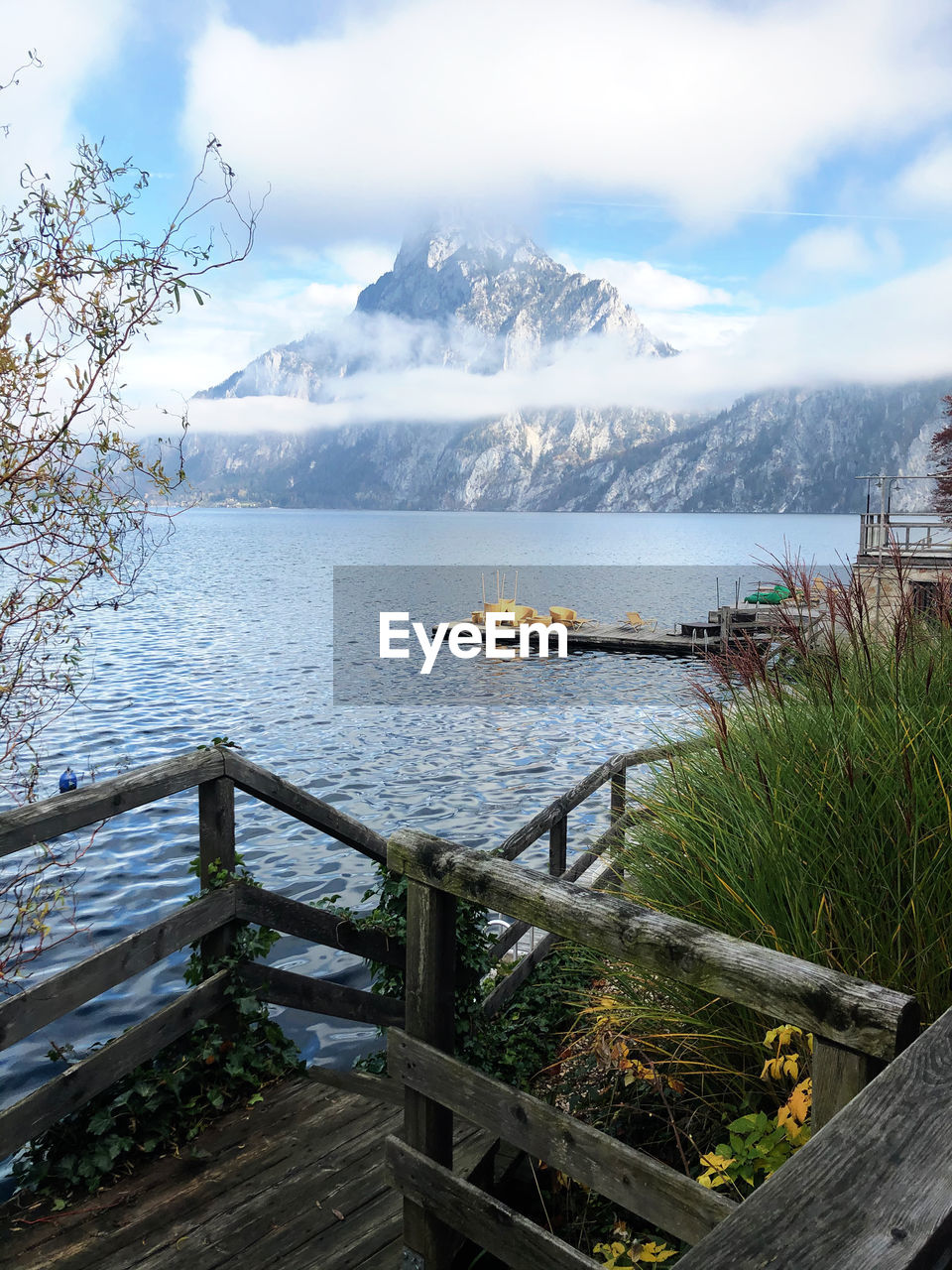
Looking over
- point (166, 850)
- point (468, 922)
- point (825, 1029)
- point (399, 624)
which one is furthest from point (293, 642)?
point (825, 1029)

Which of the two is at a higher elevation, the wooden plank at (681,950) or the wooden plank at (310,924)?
the wooden plank at (681,950)

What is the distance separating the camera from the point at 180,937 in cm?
352

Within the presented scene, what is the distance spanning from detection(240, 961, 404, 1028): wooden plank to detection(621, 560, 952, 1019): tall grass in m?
1.56

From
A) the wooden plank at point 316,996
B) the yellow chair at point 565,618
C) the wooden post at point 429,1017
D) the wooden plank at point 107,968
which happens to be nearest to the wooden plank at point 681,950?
the wooden post at point 429,1017

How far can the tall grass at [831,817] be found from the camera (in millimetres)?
2916

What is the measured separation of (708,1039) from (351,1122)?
161 centimetres

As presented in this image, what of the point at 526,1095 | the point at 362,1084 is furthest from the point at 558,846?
the point at 526,1095

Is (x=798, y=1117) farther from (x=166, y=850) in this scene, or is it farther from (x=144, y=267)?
(x=166, y=850)

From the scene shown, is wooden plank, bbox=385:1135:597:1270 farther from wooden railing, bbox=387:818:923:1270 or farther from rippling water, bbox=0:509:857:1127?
rippling water, bbox=0:509:857:1127

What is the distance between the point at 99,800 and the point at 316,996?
5.89 feet

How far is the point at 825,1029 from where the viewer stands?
164 cm

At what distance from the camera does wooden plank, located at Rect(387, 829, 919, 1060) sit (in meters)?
1.59

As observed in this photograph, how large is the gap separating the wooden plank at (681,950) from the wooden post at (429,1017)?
0.11 metres

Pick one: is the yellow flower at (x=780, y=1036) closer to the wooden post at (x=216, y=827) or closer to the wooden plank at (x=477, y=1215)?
→ the wooden plank at (x=477, y=1215)
